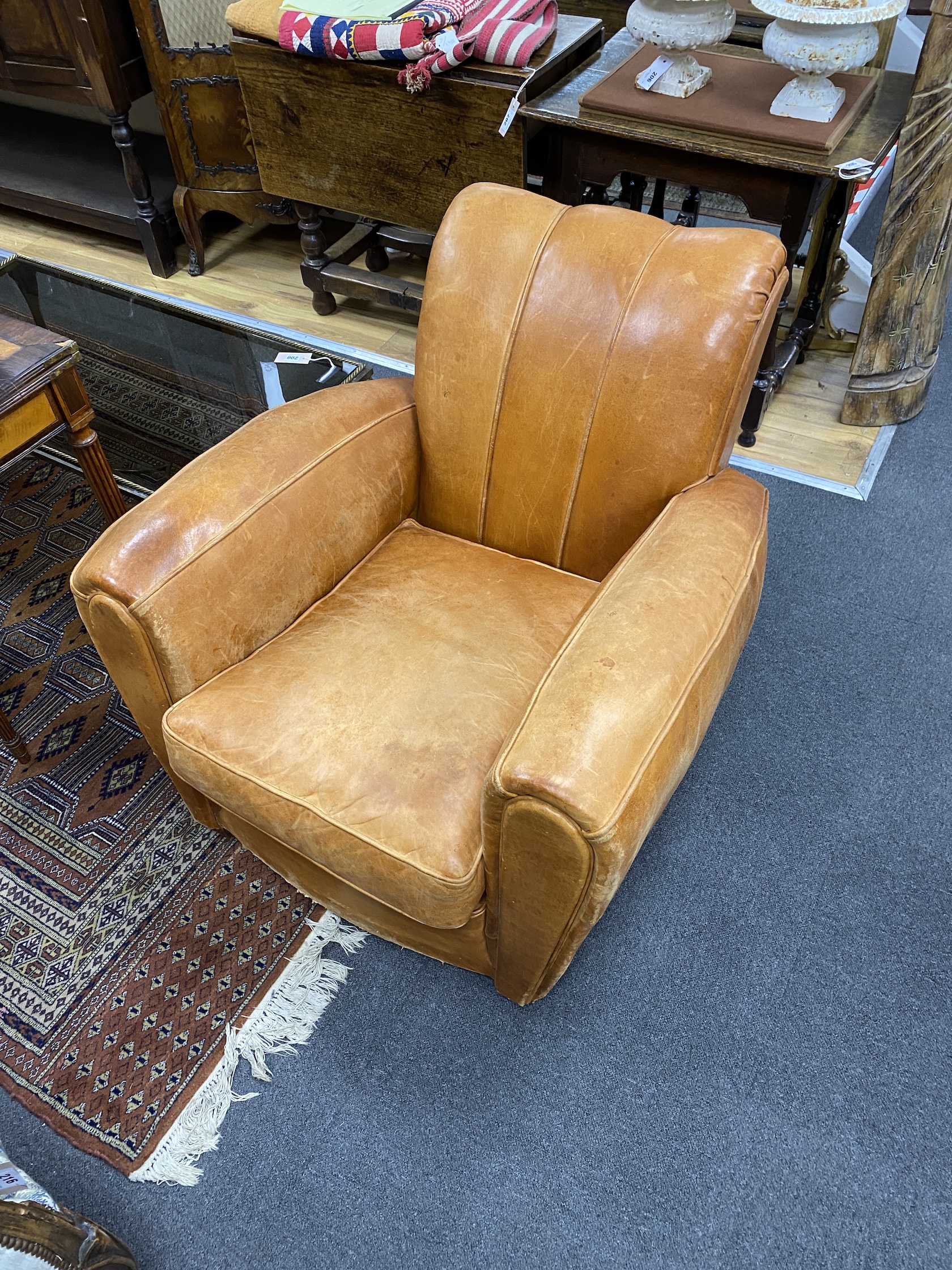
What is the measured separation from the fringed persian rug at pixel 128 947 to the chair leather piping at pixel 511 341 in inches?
30.4

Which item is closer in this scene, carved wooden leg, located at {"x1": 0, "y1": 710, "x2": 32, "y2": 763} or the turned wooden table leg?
carved wooden leg, located at {"x1": 0, "y1": 710, "x2": 32, "y2": 763}

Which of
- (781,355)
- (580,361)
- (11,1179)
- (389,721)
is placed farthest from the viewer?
(781,355)

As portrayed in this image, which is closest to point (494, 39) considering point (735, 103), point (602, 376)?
point (735, 103)

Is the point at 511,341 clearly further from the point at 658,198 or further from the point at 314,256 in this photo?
the point at 314,256

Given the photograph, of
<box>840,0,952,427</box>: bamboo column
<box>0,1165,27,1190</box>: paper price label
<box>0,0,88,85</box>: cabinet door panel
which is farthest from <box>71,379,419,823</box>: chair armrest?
<box>0,0,88,85</box>: cabinet door panel

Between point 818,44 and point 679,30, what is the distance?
10.9 inches

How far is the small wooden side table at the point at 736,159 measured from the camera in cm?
184

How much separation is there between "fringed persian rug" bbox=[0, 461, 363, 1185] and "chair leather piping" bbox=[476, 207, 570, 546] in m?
0.77

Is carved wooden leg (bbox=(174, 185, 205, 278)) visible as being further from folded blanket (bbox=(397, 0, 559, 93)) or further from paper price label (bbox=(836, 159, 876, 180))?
paper price label (bbox=(836, 159, 876, 180))

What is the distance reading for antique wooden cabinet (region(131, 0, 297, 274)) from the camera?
257cm

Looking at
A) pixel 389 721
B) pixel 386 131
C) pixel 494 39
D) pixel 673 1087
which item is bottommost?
pixel 673 1087

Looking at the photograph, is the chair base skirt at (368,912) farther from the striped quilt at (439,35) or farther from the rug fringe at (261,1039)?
the striped quilt at (439,35)

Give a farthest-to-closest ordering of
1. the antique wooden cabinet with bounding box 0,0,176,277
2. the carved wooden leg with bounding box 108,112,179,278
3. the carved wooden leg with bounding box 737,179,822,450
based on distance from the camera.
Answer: the carved wooden leg with bounding box 108,112,179,278, the antique wooden cabinet with bounding box 0,0,176,277, the carved wooden leg with bounding box 737,179,822,450

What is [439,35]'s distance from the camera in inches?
82.4
